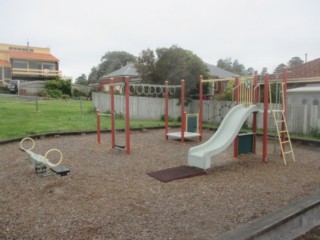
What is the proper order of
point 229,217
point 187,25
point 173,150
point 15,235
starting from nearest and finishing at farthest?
point 15,235, point 229,217, point 173,150, point 187,25

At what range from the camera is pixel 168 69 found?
16.0 metres

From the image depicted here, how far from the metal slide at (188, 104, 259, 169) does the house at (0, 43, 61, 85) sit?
120ft

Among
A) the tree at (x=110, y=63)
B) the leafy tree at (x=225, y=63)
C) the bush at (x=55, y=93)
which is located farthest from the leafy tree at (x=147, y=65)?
the leafy tree at (x=225, y=63)

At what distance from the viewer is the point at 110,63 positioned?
57531 mm

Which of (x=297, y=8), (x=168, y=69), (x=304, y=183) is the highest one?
(x=297, y=8)

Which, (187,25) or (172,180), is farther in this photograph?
(187,25)

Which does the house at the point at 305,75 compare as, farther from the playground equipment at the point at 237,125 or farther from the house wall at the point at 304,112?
the playground equipment at the point at 237,125

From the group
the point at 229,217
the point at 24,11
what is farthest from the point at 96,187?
the point at 24,11

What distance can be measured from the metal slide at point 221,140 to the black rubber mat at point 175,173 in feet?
0.53

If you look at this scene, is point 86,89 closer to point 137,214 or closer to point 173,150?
point 173,150

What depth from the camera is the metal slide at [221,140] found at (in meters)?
6.01

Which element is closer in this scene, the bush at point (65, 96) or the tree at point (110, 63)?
the bush at point (65, 96)

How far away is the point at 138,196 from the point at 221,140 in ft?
9.49

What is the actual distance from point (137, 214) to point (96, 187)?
1.38m
